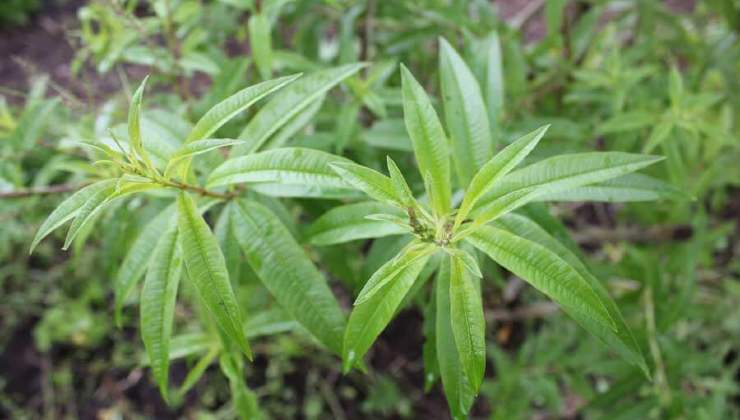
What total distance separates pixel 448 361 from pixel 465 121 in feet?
1.47

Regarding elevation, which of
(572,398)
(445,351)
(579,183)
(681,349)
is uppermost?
(579,183)

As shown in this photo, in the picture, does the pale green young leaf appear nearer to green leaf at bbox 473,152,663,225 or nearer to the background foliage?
green leaf at bbox 473,152,663,225

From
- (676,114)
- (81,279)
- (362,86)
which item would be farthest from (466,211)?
(81,279)

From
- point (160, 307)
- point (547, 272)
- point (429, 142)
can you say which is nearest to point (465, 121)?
point (429, 142)

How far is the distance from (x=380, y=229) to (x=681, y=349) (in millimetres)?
1301

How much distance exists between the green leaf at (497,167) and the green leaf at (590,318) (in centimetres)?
13

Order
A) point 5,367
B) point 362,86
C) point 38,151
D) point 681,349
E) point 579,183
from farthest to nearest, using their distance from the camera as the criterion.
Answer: point 5,367
point 681,349
point 38,151
point 362,86
point 579,183

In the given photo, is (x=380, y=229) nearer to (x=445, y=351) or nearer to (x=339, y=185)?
(x=339, y=185)

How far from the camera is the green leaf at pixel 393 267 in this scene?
83 centimetres

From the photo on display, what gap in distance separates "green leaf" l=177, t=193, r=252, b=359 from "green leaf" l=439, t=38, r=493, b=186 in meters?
0.48

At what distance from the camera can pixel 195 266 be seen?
3.05ft

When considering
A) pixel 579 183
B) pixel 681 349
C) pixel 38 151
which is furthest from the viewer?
pixel 681 349

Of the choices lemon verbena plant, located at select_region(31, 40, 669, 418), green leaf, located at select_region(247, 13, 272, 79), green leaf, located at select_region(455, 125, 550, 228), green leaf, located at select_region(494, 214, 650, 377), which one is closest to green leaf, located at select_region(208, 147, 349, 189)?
lemon verbena plant, located at select_region(31, 40, 669, 418)

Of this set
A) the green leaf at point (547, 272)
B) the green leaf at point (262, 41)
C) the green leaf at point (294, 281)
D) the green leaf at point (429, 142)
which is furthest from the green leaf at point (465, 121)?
the green leaf at point (262, 41)
